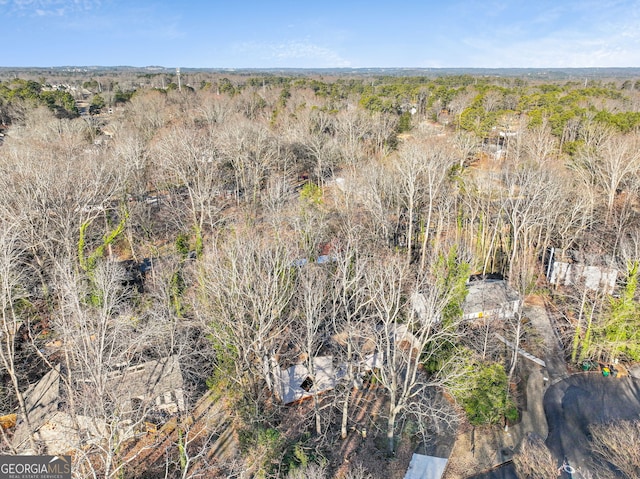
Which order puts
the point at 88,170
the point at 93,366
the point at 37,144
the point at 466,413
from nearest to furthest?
the point at 93,366 < the point at 466,413 < the point at 88,170 < the point at 37,144

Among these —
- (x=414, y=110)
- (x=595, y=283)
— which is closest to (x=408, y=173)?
(x=595, y=283)

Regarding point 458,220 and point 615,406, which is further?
point 458,220


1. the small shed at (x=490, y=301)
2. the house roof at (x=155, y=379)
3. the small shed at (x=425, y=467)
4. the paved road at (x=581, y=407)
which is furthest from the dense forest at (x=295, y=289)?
the paved road at (x=581, y=407)

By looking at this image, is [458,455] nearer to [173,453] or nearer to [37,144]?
[173,453]

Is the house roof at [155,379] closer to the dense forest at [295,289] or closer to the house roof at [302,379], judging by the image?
the dense forest at [295,289]

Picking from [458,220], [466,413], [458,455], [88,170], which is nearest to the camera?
[458,455]

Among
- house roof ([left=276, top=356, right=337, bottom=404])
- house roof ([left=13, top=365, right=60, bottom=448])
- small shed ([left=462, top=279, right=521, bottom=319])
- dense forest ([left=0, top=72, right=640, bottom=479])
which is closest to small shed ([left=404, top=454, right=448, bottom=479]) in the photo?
dense forest ([left=0, top=72, right=640, bottom=479])

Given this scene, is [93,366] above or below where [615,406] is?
above
